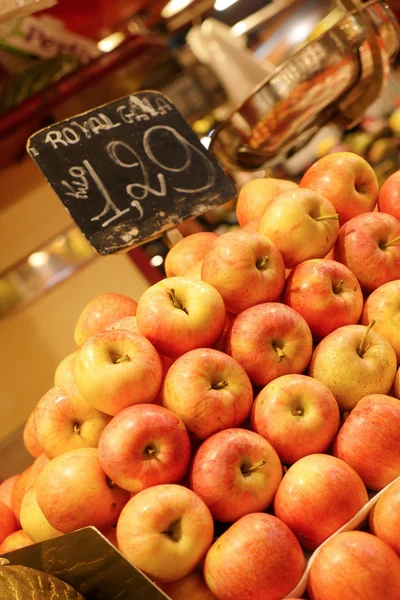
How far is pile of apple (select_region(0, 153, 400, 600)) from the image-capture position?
38.7 inches

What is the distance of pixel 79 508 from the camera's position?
1062 mm

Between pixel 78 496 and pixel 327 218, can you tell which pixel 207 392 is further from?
pixel 327 218

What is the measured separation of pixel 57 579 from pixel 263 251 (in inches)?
28.3

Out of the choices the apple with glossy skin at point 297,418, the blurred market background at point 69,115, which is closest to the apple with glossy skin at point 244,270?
the apple with glossy skin at point 297,418

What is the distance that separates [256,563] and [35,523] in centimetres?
44

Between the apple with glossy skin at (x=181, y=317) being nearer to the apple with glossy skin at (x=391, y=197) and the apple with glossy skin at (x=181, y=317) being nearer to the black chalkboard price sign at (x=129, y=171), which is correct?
the black chalkboard price sign at (x=129, y=171)

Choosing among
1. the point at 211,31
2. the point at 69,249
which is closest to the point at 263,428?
the point at 69,249

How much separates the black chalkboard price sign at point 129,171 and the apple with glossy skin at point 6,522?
0.63 m

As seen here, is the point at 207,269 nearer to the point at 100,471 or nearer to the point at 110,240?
the point at 110,240

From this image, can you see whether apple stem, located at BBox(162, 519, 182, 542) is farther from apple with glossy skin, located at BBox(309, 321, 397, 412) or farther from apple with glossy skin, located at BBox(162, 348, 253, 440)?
apple with glossy skin, located at BBox(309, 321, 397, 412)

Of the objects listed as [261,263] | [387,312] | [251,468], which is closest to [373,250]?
[387,312]

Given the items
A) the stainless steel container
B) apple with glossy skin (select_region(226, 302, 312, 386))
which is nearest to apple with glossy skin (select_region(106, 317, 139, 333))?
apple with glossy skin (select_region(226, 302, 312, 386))

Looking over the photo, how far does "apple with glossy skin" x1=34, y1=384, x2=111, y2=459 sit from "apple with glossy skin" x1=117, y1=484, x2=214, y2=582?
8.5 inches

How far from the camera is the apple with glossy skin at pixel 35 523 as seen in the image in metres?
1.14
